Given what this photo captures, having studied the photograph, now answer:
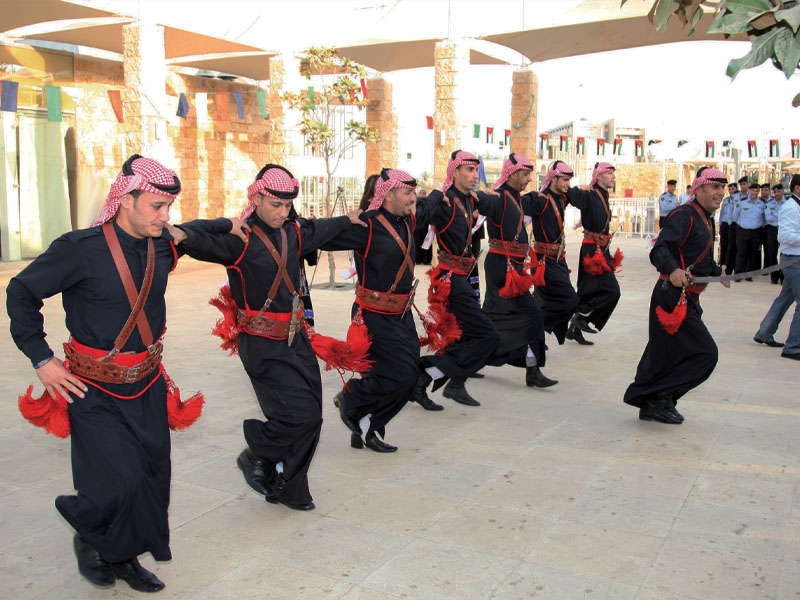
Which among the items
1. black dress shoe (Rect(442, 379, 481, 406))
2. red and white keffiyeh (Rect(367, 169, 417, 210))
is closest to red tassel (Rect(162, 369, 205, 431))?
red and white keffiyeh (Rect(367, 169, 417, 210))

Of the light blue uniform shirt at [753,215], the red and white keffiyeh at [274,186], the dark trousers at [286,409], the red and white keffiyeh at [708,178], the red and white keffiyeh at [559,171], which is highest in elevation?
the red and white keffiyeh at [559,171]

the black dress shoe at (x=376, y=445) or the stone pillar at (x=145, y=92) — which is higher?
the stone pillar at (x=145, y=92)

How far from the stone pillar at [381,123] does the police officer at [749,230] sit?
8.20m

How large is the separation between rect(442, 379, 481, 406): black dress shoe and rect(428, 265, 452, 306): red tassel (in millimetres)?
713

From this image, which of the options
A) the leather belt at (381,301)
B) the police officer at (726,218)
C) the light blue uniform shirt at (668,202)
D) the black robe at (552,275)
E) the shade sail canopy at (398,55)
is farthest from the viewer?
the light blue uniform shirt at (668,202)

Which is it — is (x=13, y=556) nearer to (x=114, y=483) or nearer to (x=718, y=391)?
(x=114, y=483)

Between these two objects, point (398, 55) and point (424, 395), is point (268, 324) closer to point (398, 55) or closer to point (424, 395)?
point (424, 395)

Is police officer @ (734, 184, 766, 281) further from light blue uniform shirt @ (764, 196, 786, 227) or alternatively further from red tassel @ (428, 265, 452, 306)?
red tassel @ (428, 265, 452, 306)

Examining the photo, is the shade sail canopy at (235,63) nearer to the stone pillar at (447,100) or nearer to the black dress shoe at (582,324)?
the stone pillar at (447,100)

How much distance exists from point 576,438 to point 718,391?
1.96 m

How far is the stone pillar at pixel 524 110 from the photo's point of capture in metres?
17.3

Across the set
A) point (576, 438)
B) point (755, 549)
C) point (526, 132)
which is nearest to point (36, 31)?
point (526, 132)

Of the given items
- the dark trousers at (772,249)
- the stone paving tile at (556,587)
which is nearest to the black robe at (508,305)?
the stone paving tile at (556,587)

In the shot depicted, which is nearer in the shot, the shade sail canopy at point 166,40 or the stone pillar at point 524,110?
the shade sail canopy at point 166,40
